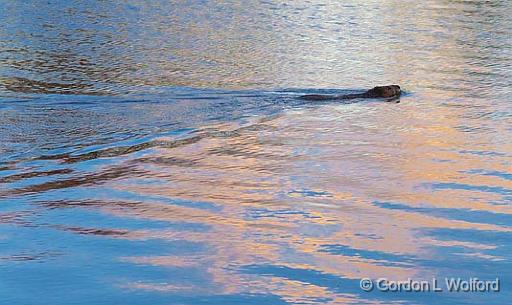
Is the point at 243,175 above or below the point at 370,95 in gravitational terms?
below

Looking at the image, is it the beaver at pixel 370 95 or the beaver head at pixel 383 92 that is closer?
the beaver at pixel 370 95

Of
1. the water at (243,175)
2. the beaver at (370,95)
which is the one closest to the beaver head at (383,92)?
the beaver at (370,95)

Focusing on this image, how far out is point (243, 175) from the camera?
30.1 feet

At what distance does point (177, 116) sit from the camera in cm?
1269

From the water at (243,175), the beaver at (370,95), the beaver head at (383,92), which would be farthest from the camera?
the beaver head at (383,92)

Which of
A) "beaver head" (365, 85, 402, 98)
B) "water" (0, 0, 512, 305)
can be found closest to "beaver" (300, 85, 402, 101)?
"beaver head" (365, 85, 402, 98)

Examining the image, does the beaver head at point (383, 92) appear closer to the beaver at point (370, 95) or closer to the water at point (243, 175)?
the beaver at point (370, 95)

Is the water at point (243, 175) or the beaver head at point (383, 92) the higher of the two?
the beaver head at point (383, 92)

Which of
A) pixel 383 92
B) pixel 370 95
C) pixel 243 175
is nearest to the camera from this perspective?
pixel 243 175

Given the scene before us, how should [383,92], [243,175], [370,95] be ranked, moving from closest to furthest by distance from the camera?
[243,175] → [383,92] → [370,95]

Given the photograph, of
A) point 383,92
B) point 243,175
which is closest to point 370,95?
point 383,92

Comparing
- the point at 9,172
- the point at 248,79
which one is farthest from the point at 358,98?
the point at 9,172

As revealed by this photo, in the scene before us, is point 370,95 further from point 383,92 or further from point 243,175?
point 243,175

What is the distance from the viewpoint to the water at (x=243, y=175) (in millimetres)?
6297
